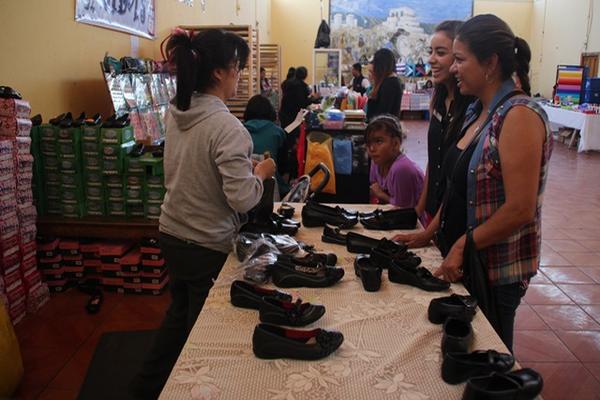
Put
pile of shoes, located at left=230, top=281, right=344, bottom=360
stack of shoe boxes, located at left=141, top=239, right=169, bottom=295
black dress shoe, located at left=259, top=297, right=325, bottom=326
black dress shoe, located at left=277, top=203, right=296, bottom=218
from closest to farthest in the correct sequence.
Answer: pile of shoes, located at left=230, top=281, right=344, bottom=360 → black dress shoe, located at left=259, top=297, right=325, bottom=326 → black dress shoe, located at left=277, top=203, right=296, bottom=218 → stack of shoe boxes, located at left=141, top=239, right=169, bottom=295

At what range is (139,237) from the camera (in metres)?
3.38

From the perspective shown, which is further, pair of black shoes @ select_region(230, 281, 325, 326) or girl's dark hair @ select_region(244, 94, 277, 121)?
girl's dark hair @ select_region(244, 94, 277, 121)

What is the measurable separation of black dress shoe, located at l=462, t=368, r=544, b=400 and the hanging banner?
3.39 meters

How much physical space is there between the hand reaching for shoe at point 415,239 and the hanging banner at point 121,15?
106 inches

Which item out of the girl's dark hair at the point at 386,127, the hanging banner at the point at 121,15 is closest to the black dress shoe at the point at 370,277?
the girl's dark hair at the point at 386,127

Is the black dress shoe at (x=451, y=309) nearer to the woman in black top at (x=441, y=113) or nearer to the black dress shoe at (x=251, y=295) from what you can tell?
the black dress shoe at (x=251, y=295)

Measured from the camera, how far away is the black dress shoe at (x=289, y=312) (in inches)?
51.2

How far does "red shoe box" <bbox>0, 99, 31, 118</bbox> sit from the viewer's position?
104 inches

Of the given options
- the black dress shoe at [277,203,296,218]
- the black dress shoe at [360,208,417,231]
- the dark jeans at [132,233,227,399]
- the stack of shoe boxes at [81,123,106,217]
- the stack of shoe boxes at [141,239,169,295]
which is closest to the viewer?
the dark jeans at [132,233,227,399]

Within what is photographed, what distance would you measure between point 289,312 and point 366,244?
626 millimetres

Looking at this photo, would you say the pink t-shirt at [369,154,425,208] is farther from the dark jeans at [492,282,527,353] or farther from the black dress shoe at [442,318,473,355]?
the black dress shoe at [442,318,473,355]

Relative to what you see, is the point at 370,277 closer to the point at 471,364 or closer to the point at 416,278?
the point at 416,278

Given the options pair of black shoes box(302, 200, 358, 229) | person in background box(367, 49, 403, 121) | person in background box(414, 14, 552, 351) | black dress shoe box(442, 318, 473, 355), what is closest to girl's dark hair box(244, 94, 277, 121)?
person in background box(367, 49, 403, 121)

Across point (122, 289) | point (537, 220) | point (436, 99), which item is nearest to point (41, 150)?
point (122, 289)
